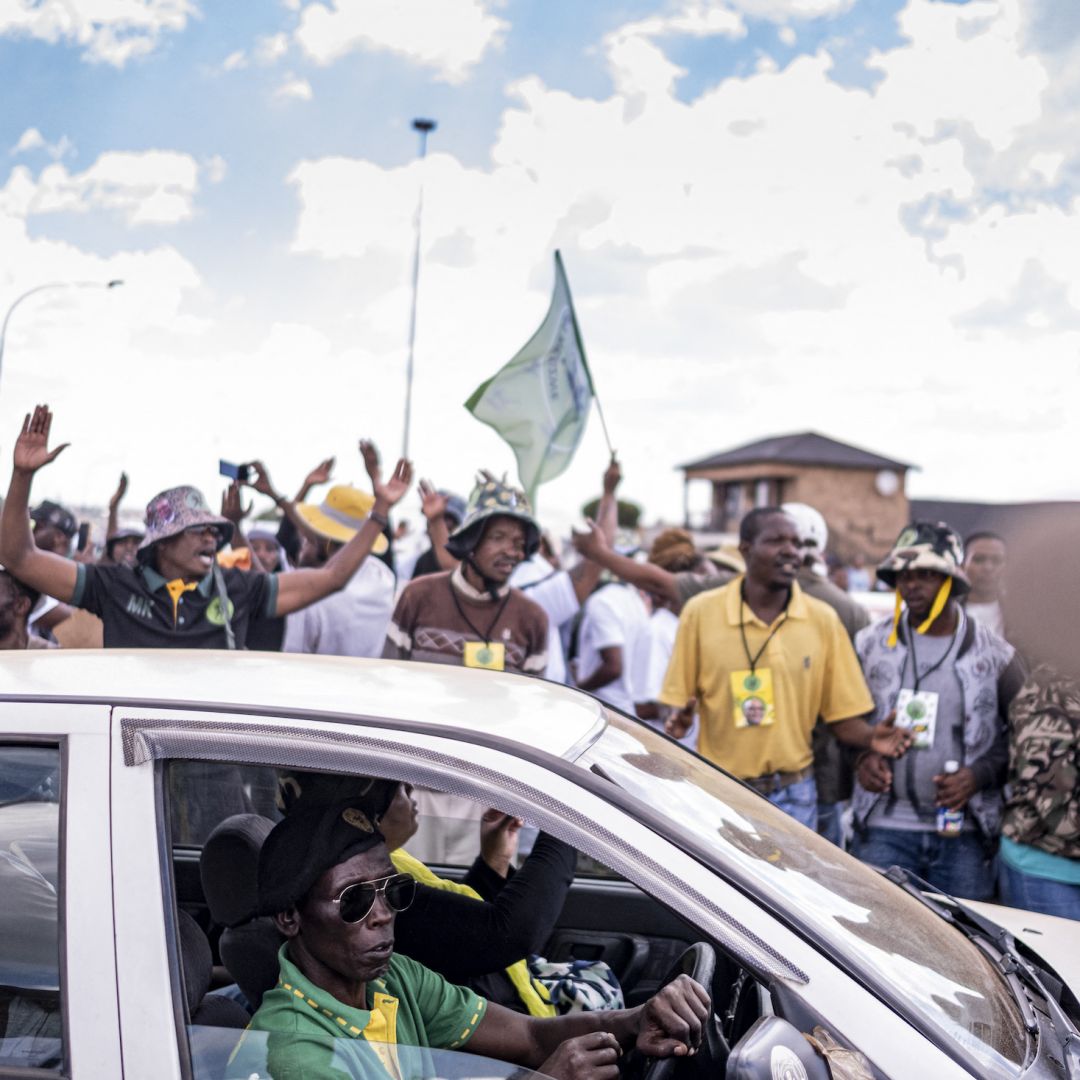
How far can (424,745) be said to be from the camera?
71.5 inches

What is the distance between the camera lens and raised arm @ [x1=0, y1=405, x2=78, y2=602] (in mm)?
4090

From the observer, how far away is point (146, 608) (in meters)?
4.19

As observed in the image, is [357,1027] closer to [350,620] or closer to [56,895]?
[56,895]

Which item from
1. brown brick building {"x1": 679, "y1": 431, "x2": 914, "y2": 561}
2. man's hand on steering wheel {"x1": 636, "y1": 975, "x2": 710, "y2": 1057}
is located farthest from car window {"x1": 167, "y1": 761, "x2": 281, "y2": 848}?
brown brick building {"x1": 679, "y1": 431, "x2": 914, "y2": 561}

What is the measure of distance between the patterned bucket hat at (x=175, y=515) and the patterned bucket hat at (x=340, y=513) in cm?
178

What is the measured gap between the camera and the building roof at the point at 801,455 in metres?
53.8

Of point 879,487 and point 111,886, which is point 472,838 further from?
point 879,487

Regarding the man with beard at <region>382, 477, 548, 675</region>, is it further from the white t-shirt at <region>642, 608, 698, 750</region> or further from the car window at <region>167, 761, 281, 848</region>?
the car window at <region>167, 761, 281, 848</region>

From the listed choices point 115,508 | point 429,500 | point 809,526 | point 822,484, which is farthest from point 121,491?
point 822,484

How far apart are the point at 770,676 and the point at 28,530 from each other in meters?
2.76

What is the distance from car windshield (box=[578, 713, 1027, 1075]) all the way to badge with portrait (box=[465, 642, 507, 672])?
2.29 meters

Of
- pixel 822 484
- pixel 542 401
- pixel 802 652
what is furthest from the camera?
pixel 822 484

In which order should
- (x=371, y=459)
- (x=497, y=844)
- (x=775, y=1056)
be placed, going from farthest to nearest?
(x=371, y=459)
(x=497, y=844)
(x=775, y=1056)

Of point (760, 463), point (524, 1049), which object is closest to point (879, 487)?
point (760, 463)
